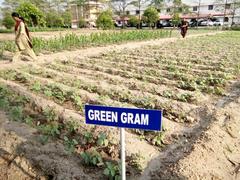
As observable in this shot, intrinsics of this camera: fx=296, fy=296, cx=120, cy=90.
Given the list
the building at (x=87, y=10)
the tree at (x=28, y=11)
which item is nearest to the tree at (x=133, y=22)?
the building at (x=87, y=10)

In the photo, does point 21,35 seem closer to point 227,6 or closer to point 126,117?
point 126,117

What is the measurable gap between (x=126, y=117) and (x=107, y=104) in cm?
281

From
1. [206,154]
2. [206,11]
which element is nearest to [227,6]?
[206,11]

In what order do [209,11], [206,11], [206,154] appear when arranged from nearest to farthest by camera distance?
1. [206,154]
2. [209,11]
3. [206,11]

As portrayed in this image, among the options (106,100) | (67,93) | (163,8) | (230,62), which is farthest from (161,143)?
(163,8)

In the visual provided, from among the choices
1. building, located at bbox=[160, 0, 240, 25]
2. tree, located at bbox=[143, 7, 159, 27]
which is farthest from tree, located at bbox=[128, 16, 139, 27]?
building, located at bbox=[160, 0, 240, 25]

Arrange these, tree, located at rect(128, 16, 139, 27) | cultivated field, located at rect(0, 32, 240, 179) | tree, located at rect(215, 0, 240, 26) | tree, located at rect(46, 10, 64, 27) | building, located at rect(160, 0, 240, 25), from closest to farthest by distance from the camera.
→ cultivated field, located at rect(0, 32, 240, 179)
tree, located at rect(46, 10, 64, 27)
tree, located at rect(215, 0, 240, 26)
tree, located at rect(128, 16, 139, 27)
building, located at rect(160, 0, 240, 25)

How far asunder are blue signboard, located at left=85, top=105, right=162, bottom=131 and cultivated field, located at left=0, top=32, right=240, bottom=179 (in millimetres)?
923

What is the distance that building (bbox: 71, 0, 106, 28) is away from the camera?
173 feet

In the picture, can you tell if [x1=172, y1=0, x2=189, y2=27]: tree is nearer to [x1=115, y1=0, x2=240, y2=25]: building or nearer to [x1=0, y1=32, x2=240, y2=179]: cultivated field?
[x1=115, y1=0, x2=240, y2=25]: building

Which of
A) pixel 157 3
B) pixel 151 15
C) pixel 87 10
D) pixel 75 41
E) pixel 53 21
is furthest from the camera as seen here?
pixel 87 10

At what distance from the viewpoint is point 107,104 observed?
513cm

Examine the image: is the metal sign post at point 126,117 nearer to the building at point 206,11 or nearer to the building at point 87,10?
the building at point 206,11

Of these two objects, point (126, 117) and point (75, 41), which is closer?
point (126, 117)
